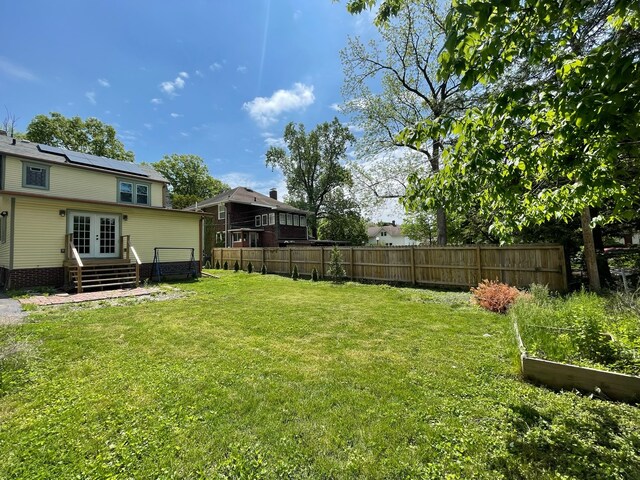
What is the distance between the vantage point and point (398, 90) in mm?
18062

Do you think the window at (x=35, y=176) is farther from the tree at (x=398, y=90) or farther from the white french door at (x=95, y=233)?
the tree at (x=398, y=90)

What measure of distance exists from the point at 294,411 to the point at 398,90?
1980 centimetres

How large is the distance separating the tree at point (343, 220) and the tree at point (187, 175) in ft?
64.1

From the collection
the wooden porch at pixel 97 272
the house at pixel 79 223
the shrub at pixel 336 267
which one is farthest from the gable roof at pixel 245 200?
the wooden porch at pixel 97 272

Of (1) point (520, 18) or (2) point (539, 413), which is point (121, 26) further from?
(2) point (539, 413)

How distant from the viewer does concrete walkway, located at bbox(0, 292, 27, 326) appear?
615 centimetres

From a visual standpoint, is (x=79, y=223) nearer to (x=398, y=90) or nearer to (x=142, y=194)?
(x=142, y=194)

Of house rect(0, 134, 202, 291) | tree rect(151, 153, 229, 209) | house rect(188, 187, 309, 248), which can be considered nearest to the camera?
house rect(0, 134, 202, 291)

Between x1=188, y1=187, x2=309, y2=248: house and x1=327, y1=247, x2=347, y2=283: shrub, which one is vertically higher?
x1=188, y1=187, x2=309, y2=248: house

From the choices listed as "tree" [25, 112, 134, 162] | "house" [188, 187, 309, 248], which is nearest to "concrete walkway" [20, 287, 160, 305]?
"house" [188, 187, 309, 248]

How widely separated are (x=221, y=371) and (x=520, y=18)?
479 centimetres

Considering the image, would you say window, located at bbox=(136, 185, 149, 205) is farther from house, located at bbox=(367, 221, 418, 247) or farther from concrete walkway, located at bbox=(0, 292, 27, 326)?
house, located at bbox=(367, 221, 418, 247)

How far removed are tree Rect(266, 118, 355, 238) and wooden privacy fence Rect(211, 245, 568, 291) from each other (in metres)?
20.8

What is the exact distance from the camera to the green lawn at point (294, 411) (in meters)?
2.12
